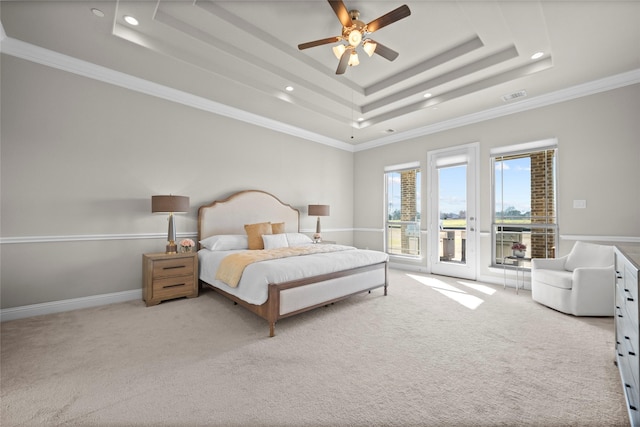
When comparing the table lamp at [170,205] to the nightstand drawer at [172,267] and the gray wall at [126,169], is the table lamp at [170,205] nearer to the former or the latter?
the nightstand drawer at [172,267]

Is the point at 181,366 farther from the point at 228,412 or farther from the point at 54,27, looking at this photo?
the point at 54,27

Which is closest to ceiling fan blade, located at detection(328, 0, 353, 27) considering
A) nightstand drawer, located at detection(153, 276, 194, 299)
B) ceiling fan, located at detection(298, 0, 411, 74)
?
ceiling fan, located at detection(298, 0, 411, 74)

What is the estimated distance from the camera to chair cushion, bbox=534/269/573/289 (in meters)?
3.19

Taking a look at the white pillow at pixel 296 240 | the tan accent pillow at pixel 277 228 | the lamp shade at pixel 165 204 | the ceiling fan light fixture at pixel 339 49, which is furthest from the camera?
the tan accent pillow at pixel 277 228

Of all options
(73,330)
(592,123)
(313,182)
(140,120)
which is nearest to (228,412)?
(73,330)

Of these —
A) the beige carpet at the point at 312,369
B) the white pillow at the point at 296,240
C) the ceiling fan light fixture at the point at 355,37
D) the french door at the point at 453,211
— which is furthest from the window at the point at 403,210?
the ceiling fan light fixture at the point at 355,37

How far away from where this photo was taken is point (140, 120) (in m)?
3.78

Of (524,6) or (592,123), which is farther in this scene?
(592,123)

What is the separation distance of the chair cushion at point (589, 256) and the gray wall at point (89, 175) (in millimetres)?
5089

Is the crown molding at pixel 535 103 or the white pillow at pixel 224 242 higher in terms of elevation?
the crown molding at pixel 535 103

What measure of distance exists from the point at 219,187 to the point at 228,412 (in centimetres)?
358

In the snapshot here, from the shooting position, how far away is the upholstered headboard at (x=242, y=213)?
4.34m

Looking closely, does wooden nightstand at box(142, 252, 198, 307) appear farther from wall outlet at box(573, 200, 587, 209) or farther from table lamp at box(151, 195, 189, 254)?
wall outlet at box(573, 200, 587, 209)

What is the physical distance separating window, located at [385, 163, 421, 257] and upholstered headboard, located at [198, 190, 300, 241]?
2.26m
